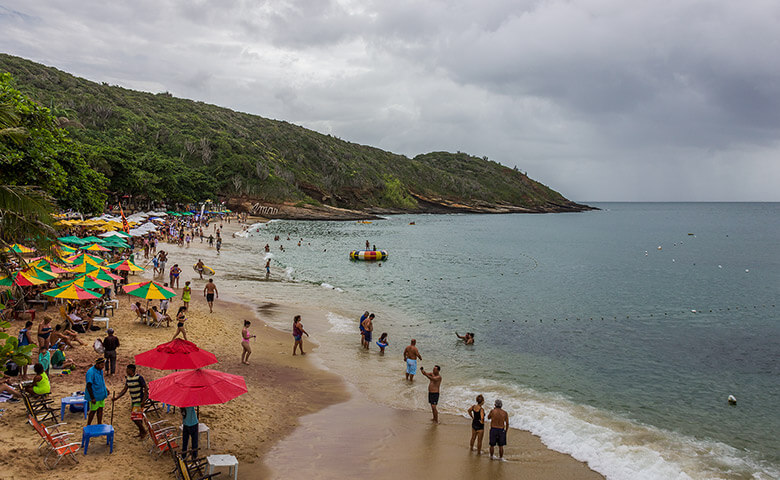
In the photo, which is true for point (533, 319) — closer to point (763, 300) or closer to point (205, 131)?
point (763, 300)

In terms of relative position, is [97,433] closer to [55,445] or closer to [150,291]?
[55,445]

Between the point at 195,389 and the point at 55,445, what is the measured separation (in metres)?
2.59

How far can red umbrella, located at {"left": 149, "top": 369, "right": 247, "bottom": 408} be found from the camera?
8.02 m

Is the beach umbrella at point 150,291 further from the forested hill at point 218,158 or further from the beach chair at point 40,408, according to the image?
the forested hill at point 218,158

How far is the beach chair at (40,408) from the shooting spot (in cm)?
911

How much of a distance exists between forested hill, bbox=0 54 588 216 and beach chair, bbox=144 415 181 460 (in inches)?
1970

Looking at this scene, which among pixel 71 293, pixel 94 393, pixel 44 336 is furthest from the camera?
pixel 71 293

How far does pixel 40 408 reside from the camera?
31.8ft

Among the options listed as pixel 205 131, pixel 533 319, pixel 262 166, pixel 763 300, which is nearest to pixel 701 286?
pixel 763 300

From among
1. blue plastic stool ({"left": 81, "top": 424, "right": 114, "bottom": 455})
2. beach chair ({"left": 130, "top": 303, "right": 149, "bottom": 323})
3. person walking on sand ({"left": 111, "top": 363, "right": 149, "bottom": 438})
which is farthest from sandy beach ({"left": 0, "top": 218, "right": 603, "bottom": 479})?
beach chair ({"left": 130, "top": 303, "right": 149, "bottom": 323})

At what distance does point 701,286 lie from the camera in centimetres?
3612

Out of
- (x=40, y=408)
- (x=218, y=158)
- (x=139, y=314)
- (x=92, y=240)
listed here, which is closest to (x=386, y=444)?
(x=40, y=408)

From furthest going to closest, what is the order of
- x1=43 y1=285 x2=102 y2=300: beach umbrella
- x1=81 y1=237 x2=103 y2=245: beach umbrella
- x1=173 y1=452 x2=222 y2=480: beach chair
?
x1=81 y1=237 x2=103 y2=245: beach umbrella
x1=43 y1=285 x2=102 y2=300: beach umbrella
x1=173 y1=452 x2=222 y2=480: beach chair

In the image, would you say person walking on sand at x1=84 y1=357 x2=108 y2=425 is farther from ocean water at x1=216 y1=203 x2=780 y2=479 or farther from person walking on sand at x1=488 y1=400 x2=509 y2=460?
person walking on sand at x1=488 y1=400 x2=509 y2=460
